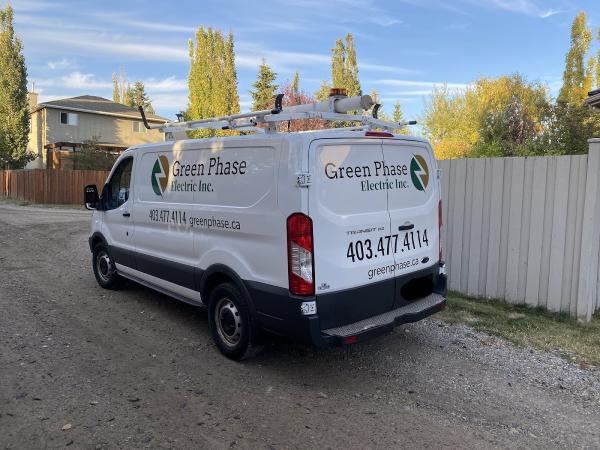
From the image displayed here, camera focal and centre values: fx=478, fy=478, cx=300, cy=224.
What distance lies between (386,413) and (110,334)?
322 centimetres

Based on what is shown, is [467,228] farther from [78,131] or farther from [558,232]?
[78,131]

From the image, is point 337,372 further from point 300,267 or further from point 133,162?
point 133,162

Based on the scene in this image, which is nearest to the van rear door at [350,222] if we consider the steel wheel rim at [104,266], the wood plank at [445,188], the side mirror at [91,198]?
the wood plank at [445,188]

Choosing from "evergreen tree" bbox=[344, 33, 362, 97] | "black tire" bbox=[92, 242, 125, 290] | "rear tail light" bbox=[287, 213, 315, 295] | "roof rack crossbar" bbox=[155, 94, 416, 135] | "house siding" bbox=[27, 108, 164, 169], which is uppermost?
"evergreen tree" bbox=[344, 33, 362, 97]

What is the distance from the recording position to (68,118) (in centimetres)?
3675

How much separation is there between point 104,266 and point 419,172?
16.2 feet

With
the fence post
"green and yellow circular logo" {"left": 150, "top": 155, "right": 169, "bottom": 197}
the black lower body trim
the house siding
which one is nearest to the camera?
the black lower body trim

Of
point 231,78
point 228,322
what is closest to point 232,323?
point 228,322

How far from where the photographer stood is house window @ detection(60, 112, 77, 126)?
119ft

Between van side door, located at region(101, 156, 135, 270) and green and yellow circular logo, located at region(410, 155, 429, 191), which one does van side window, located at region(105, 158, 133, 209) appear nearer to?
van side door, located at region(101, 156, 135, 270)

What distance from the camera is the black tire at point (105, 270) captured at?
274 inches

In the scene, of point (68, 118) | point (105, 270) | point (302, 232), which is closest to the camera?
point (302, 232)

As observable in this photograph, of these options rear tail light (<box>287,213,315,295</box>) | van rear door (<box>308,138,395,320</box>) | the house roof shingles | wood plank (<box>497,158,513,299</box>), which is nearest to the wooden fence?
the house roof shingles

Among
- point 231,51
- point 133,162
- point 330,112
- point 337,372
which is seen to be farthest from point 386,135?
point 231,51
